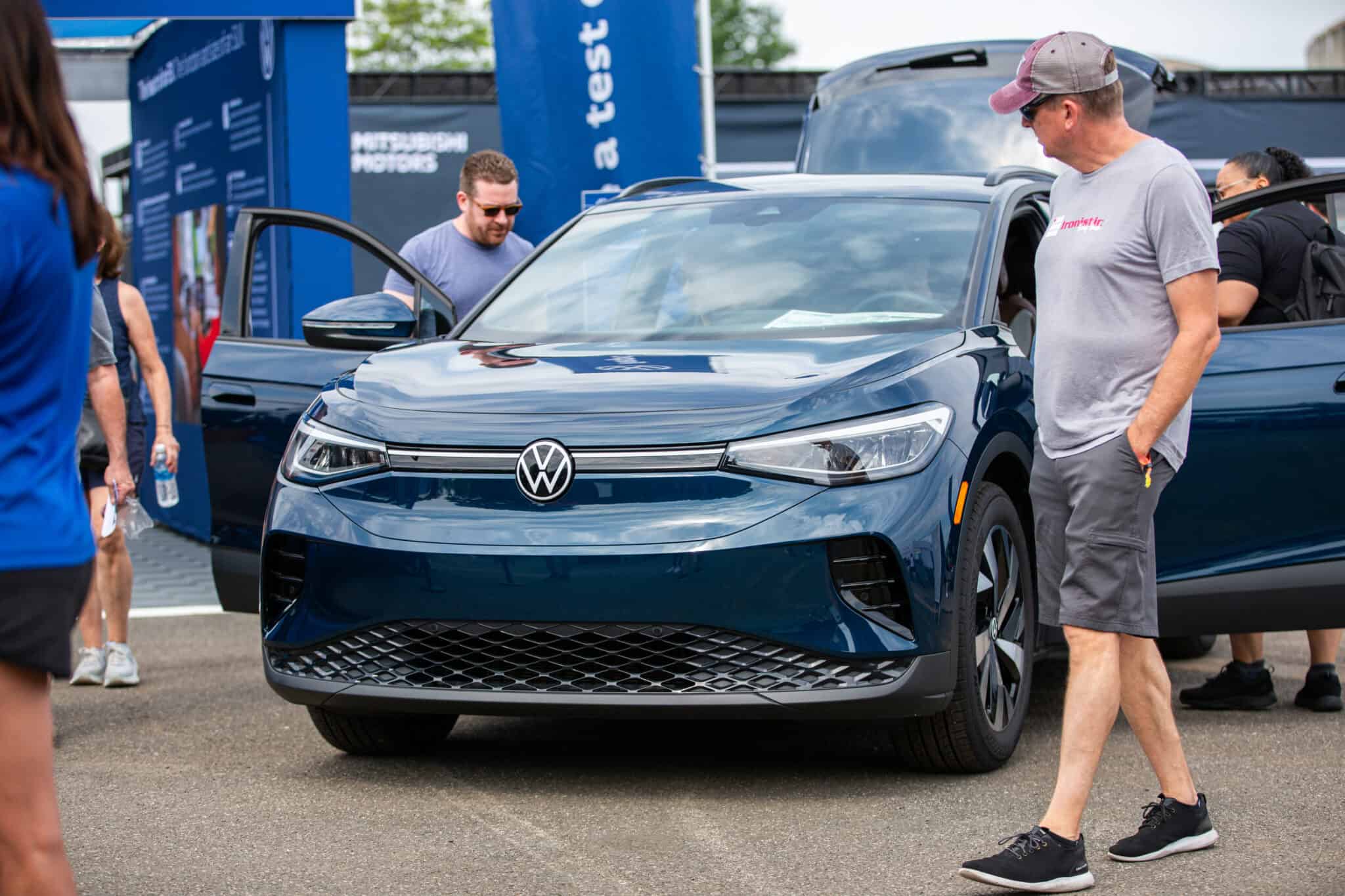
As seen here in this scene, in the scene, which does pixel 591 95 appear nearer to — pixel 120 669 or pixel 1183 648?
pixel 120 669

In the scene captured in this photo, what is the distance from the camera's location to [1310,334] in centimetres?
550

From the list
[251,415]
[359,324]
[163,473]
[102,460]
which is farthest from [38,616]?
[163,473]

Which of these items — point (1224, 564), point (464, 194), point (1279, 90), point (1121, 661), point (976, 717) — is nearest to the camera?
point (1121, 661)

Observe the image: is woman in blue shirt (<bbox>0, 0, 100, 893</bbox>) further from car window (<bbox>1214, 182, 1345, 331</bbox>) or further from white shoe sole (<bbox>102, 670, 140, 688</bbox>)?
white shoe sole (<bbox>102, 670, 140, 688</bbox>)

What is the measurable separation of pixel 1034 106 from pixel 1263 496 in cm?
174

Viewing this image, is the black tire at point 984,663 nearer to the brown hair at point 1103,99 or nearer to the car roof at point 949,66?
the brown hair at point 1103,99

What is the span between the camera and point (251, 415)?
6.11 m

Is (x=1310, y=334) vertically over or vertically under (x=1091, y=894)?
over

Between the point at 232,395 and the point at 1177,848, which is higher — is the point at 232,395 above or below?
above

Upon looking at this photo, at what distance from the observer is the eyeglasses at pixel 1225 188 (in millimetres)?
6948

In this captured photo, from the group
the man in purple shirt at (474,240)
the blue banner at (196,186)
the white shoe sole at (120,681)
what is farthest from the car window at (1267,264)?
the blue banner at (196,186)

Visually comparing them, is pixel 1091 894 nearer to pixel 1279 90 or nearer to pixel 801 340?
pixel 801 340

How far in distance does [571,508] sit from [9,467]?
2.27 meters

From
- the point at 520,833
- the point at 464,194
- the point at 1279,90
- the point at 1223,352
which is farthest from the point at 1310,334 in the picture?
the point at 1279,90
